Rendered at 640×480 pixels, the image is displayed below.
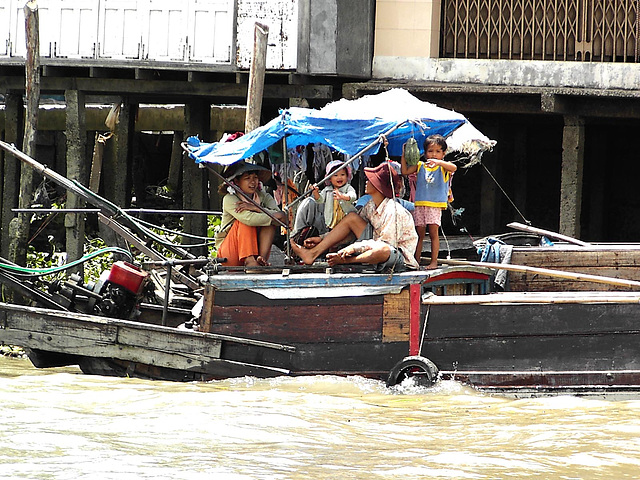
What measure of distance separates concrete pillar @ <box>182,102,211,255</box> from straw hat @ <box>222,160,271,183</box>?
5.14 metres

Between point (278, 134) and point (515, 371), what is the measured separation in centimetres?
266

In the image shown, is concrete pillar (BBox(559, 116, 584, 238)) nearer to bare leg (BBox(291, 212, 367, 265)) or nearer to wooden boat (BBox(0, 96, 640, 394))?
wooden boat (BBox(0, 96, 640, 394))

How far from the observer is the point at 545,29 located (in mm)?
13367

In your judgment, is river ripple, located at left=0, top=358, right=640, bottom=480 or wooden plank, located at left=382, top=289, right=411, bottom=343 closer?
river ripple, located at left=0, top=358, right=640, bottom=480

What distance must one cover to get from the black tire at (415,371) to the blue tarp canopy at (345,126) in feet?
5.72

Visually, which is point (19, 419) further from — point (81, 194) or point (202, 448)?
point (81, 194)

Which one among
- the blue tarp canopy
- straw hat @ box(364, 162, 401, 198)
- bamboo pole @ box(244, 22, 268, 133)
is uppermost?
bamboo pole @ box(244, 22, 268, 133)

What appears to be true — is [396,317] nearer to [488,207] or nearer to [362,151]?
[362,151]

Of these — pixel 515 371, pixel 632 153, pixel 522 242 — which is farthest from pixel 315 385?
pixel 632 153

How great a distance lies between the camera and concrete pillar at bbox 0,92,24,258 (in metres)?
14.5

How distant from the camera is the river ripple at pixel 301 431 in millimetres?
6684

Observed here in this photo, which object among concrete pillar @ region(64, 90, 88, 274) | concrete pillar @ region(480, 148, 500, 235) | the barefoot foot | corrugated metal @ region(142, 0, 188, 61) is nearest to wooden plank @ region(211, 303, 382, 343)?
the barefoot foot

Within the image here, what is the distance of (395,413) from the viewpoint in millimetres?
8078

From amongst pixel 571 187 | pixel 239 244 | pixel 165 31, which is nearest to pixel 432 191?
pixel 239 244
